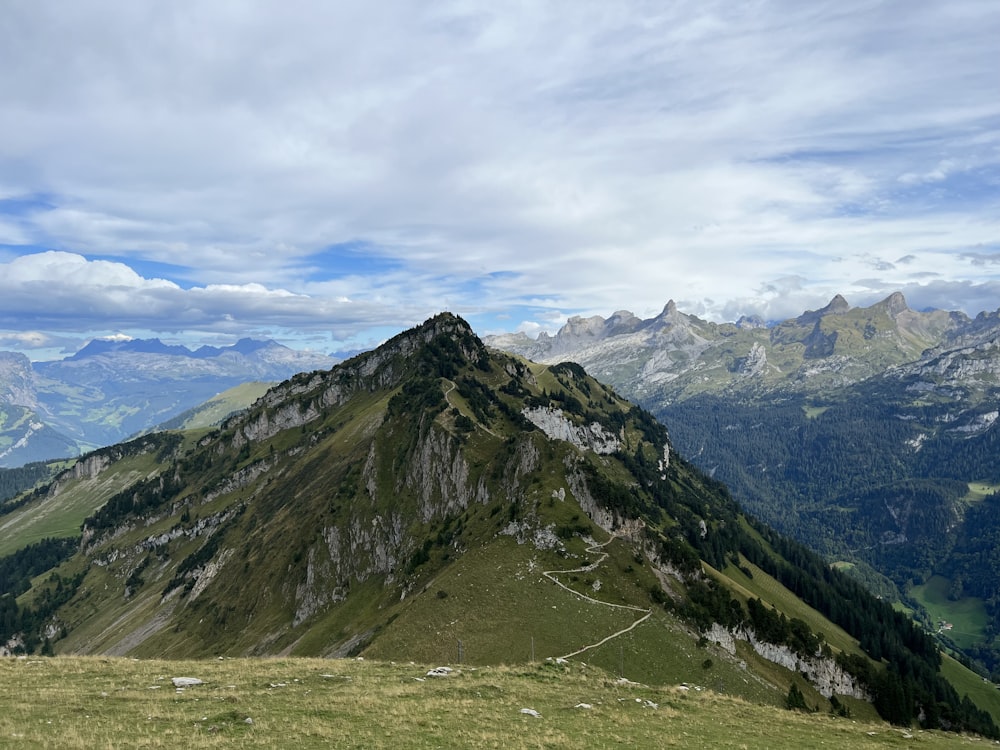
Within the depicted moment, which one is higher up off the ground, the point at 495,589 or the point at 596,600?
the point at 495,589

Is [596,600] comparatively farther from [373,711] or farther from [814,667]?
[373,711]

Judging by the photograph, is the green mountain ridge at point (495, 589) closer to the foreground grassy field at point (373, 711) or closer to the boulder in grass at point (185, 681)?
the foreground grassy field at point (373, 711)

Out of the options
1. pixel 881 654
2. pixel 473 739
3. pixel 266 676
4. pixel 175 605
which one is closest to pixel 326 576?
pixel 175 605

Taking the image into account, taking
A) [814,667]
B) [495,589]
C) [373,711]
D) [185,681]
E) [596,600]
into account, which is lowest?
[814,667]

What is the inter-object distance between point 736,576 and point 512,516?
97.9m

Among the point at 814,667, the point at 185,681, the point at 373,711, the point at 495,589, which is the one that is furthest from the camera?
the point at 814,667

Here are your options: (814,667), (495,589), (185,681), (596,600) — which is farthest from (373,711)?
(814,667)

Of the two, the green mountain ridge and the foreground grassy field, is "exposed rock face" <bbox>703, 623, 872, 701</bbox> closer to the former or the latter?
the green mountain ridge

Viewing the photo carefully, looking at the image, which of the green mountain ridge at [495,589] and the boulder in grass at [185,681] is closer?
the boulder in grass at [185,681]

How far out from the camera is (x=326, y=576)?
13700cm

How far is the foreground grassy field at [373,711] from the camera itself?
3005 cm

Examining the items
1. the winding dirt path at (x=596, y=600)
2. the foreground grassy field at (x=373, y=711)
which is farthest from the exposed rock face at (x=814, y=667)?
the foreground grassy field at (x=373, y=711)

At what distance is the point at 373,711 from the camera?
3559 cm

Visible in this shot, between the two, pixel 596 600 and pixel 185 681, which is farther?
pixel 596 600
